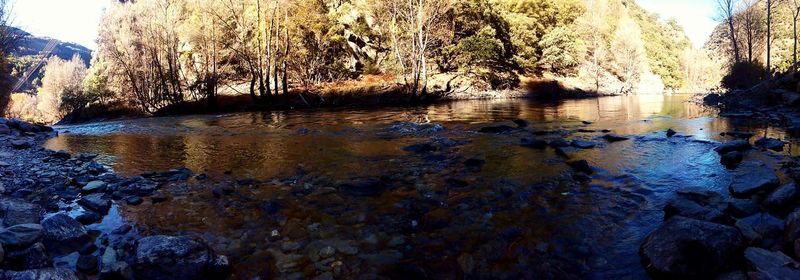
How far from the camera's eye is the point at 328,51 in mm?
41594

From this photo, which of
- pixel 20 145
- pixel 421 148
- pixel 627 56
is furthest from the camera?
pixel 627 56

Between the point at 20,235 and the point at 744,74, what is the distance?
4546 cm

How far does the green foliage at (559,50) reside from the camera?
5028cm

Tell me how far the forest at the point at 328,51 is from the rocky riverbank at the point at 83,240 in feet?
84.8

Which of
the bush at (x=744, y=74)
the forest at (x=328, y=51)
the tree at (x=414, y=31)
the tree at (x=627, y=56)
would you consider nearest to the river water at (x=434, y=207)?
the tree at (x=414, y=31)

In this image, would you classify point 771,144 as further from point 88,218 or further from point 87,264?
point 88,218

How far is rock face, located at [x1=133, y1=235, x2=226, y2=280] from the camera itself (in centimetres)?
358

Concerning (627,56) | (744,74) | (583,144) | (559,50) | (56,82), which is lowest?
(583,144)

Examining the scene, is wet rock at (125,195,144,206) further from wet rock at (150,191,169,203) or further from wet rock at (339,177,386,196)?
wet rock at (339,177,386,196)

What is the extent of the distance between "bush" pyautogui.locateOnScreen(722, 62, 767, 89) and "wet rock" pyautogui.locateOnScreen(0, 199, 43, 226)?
4347cm

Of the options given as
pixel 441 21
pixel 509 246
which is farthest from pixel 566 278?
pixel 441 21

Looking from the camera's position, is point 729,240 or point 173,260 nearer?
point 729,240

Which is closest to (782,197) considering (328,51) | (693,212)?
(693,212)

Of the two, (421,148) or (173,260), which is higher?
(421,148)
